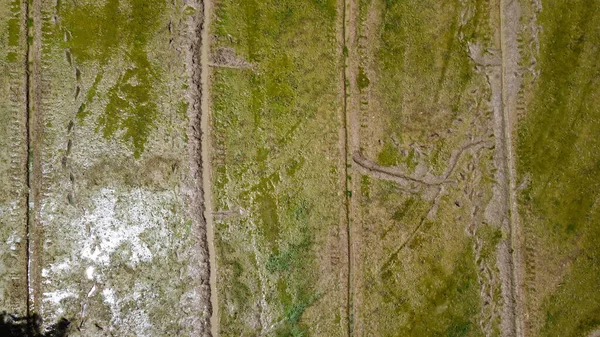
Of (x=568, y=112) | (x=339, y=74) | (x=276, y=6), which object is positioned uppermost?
(x=276, y=6)

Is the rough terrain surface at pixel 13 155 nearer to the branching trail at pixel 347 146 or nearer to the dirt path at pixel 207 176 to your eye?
the dirt path at pixel 207 176

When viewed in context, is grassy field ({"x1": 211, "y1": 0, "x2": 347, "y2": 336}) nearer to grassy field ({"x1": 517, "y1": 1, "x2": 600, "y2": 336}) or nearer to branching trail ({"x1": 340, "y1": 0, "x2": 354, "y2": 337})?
branching trail ({"x1": 340, "y1": 0, "x2": 354, "y2": 337})

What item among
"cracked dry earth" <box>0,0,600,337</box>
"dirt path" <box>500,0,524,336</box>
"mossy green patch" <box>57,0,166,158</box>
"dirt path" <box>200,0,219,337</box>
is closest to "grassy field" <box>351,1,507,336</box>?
"cracked dry earth" <box>0,0,600,337</box>

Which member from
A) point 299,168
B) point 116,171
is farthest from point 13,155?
point 299,168

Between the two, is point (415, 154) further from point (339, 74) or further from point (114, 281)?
point (114, 281)

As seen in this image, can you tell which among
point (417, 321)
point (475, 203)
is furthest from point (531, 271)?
point (417, 321)

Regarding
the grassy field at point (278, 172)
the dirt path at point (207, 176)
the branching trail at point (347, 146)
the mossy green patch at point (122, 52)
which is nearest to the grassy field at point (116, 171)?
the mossy green patch at point (122, 52)
